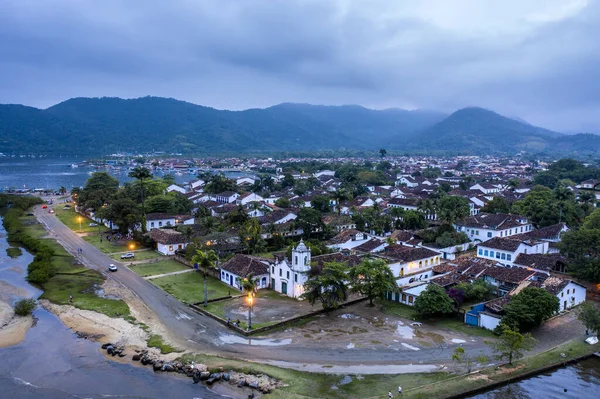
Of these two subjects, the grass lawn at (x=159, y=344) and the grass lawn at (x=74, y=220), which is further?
the grass lawn at (x=74, y=220)

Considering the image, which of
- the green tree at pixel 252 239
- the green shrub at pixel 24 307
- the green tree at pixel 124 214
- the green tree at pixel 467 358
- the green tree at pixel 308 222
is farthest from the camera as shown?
the green tree at pixel 124 214

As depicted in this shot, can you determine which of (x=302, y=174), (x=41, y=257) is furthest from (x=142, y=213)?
(x=302, y=174)

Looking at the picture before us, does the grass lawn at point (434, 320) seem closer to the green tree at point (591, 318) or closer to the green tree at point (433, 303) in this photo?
the green tree at point (433, 303)

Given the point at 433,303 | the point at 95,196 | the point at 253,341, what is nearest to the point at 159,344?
the point at 253,341

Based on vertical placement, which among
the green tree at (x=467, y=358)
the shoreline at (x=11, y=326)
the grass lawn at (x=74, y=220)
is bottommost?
the shoreline at (x=11, y=326)

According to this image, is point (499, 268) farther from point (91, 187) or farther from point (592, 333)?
point (91, 187)

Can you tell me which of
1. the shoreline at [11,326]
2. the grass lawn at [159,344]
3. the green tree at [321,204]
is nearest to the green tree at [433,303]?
the grass lawn at [159,344]

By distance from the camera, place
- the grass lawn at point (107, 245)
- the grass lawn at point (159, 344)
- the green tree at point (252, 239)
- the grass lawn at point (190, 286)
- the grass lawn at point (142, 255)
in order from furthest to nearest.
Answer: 1. the grass lawn at point (107, 245)
2. the grass lawn at point (142, 255)
3. the green tree at point (252, 239)
4. the grass lawn at point (190, 286)
5. the grass lawn at point (159, 344)
